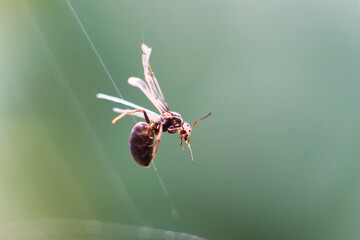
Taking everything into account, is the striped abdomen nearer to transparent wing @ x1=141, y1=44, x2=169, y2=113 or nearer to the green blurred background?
transparent wing @ x1=141, y1=44, x2=169, y2=113

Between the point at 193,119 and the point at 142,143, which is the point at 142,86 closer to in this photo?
the point at 142,143

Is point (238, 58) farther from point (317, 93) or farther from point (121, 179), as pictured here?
point (121, 179)

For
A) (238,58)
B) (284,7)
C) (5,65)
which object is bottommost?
(238,58)

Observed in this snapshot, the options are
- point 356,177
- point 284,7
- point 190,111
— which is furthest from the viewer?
point 190,111

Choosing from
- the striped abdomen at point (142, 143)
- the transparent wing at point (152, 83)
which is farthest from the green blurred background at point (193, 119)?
the striped abdomen at point (142, 143)

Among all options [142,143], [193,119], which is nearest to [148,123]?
[142,143]

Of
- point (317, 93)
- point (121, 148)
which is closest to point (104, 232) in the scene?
point (121, 148)

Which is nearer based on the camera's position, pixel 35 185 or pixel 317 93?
pixel 317 93
